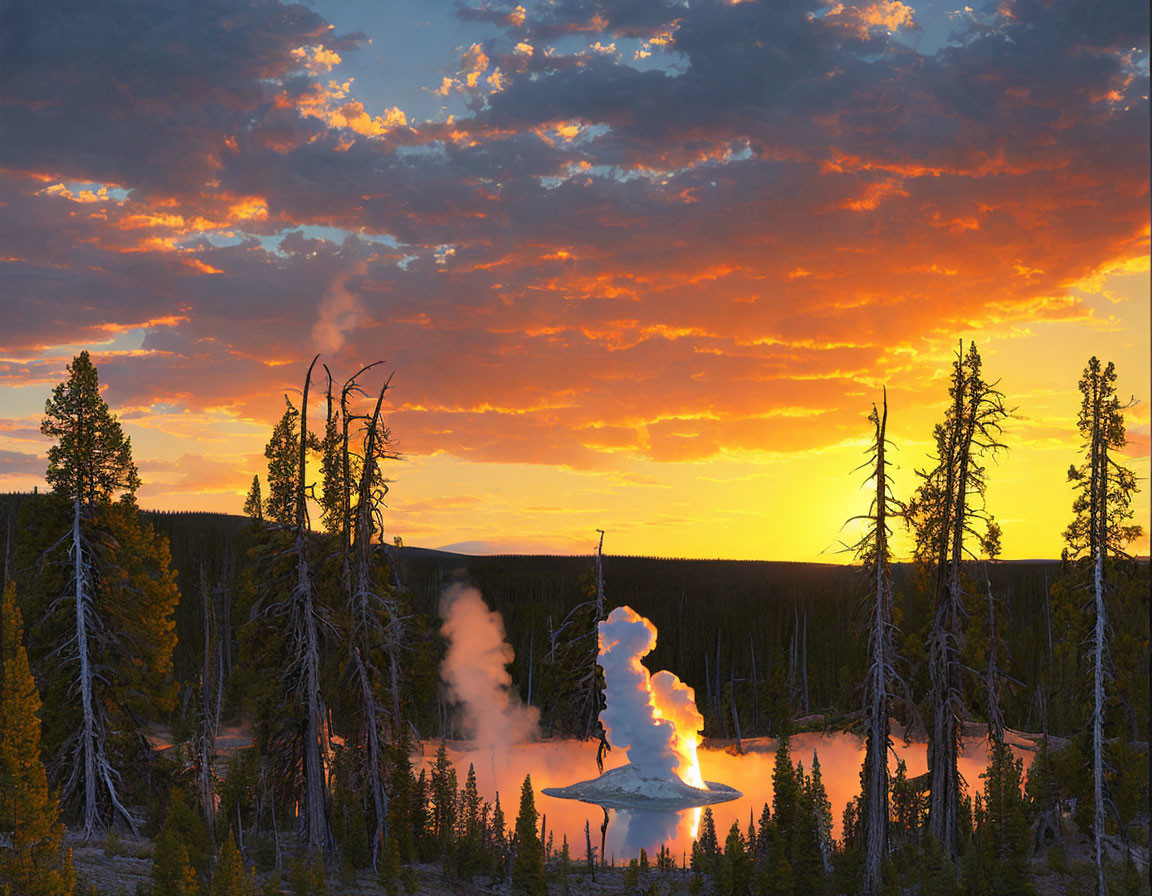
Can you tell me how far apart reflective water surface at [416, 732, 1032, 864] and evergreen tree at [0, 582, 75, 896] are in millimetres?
14970

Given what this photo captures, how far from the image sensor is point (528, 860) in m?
28.7

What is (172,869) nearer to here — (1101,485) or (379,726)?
(379,726)

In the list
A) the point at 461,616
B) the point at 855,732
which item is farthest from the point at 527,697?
the point at 855,732

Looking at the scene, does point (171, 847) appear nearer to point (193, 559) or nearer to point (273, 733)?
point (273, 733)

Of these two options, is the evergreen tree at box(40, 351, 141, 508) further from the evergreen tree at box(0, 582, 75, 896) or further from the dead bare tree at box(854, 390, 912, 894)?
the dead bare tree at box(854, 390, 912, 894)

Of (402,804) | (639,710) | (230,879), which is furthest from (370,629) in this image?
(639,710)

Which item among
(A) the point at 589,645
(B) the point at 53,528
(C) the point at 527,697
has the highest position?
(B) the point at 53,528

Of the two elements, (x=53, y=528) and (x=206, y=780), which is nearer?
(x=206, y=780)

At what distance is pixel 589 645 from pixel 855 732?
15.4 m

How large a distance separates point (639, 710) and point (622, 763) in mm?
4335

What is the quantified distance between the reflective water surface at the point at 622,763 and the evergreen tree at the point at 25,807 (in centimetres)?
1497

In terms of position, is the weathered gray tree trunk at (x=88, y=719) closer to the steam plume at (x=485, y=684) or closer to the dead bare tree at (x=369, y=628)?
the dead bare tree at (x=369, y=628)

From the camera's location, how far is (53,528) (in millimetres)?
35750

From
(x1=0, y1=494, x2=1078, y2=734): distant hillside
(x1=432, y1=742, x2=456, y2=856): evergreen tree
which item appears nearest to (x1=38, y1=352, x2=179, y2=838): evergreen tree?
(x1=432, y1=742, x2=456, y2=856): evergreen tree
